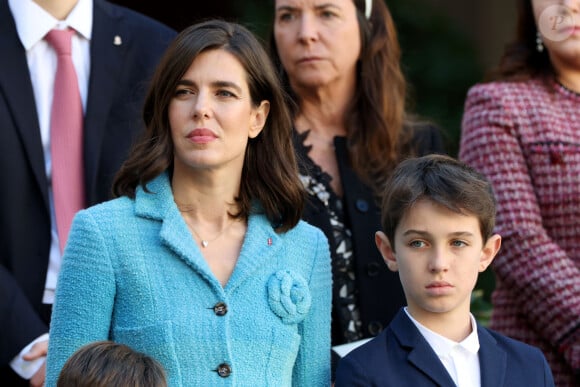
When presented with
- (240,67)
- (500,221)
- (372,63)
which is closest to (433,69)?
(372,63)

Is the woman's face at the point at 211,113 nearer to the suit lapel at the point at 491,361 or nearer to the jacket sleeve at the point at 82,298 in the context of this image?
the jacket sleeve at the point at 82,298

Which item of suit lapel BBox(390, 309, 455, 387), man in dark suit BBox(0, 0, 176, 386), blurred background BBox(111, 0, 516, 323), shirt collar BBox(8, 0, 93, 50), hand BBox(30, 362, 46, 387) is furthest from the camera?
blurred background BBox(111, 0, 516, 323)

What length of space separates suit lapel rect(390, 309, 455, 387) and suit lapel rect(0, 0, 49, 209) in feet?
4.30

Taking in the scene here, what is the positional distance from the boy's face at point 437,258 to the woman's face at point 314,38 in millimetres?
1155

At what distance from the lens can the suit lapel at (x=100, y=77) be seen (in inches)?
174

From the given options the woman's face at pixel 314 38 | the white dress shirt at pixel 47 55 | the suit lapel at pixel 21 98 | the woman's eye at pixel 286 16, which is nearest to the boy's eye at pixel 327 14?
the woman's face at pixel 314 38

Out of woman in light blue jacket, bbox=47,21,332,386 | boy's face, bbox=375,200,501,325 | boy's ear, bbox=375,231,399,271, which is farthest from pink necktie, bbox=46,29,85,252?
boy's face, bbox=375,200,501,325

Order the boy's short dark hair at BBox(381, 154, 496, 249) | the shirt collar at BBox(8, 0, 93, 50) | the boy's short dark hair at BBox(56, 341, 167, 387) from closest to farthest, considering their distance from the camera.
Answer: the boy's short dark hair at BBox(56, 341, 167, 387) → the boy's short dark hair at BBox(381, 154, 496, 249) → the shirt collar at BBox(8, 0, 93, 50)

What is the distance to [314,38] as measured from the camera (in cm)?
471

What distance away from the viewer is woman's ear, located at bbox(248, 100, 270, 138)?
156 inches

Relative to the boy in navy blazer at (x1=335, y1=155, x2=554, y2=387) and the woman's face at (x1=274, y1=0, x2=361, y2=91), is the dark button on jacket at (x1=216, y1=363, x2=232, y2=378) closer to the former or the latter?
the boy in navy blazer at (x1=335, y1=155, x2=554, y2=387)

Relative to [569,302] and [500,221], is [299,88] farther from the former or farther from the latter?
[569,302]

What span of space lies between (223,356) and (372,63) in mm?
1696

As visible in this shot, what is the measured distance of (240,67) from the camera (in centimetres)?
388
